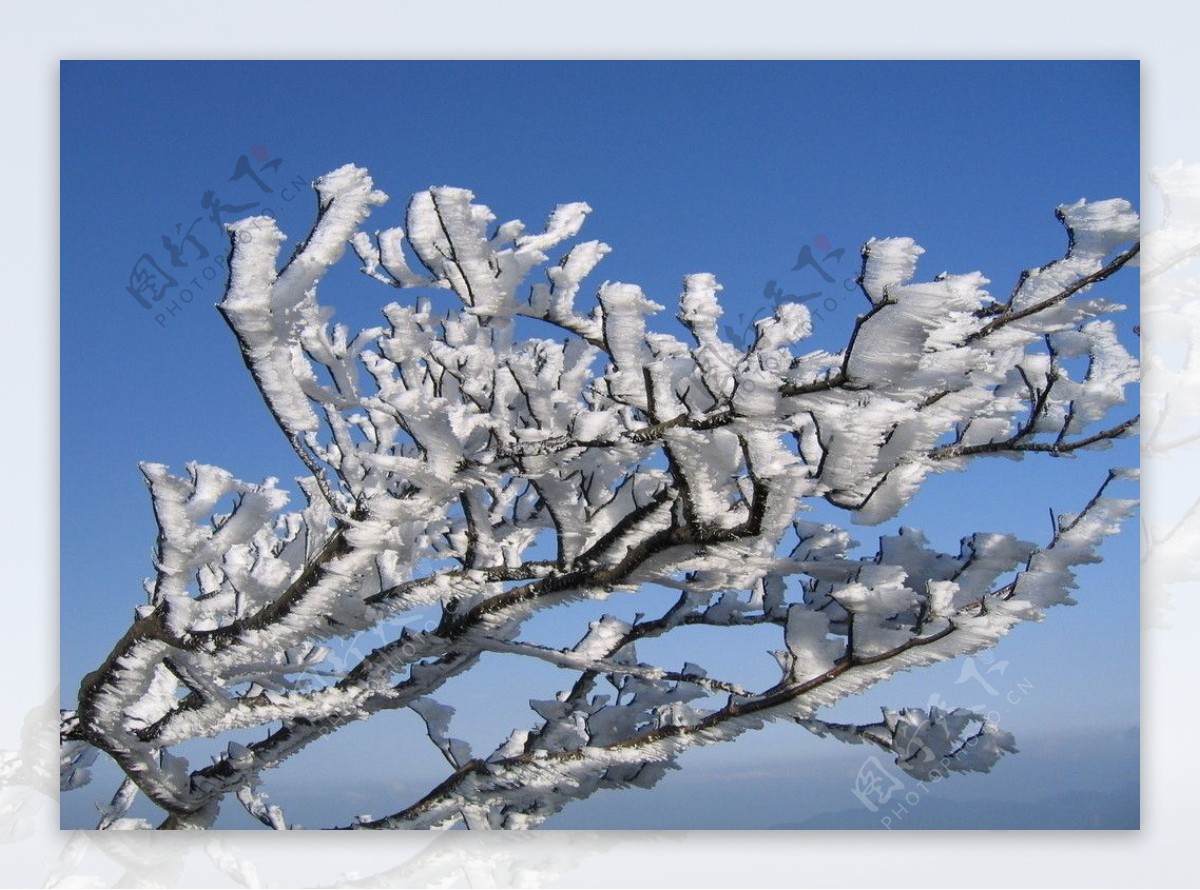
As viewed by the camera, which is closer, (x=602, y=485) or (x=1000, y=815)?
(x=602, y=485)

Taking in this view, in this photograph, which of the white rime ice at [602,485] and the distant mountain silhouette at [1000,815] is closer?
the white rime ice at [602,485]

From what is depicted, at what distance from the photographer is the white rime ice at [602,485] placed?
1.37m

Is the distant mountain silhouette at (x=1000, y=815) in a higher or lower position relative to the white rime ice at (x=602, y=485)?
lower

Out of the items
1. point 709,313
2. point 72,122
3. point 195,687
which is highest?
point 72,122

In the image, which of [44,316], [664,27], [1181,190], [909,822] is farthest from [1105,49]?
[44,316]

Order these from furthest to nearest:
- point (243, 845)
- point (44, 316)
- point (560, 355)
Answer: point (44, 316) < point (243, 845) < point (560, 355)

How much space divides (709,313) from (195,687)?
47.3 inches

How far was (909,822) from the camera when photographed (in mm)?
2754

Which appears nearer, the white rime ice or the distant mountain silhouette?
the white rime ice

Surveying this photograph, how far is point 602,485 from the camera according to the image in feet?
6.26

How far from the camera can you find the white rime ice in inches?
54.0

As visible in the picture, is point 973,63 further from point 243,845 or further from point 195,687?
point 243,845

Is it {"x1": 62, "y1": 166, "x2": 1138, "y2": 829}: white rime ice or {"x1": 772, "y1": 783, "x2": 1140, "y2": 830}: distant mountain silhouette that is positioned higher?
{"x1": 62, "y1": 166, "x2": 1138, "y2": 829}: white rime ice

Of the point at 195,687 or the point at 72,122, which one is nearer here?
the point at 195,687
